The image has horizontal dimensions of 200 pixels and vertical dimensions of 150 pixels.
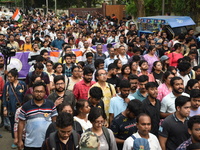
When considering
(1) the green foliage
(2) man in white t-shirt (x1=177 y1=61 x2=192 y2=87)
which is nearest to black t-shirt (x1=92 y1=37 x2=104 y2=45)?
(2) man in white t-shirt (x1=177 y1=61 x2=192 y2=87)

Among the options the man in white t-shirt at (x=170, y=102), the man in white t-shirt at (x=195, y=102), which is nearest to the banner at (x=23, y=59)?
the man in white t-shirt at (x=170, y=102)

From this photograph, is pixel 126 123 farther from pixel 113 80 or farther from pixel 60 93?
pixel 113 80

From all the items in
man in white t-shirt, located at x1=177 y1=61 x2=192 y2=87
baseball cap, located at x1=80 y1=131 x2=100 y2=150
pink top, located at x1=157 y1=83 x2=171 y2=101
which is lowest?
pink top, located at x1=157 y1=83 x2=171 y2=101

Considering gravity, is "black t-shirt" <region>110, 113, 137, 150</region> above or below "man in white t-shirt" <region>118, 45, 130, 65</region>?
below

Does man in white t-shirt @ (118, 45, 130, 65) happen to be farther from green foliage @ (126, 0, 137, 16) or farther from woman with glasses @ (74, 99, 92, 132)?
green foliage @ (126, 0, 137, 16)

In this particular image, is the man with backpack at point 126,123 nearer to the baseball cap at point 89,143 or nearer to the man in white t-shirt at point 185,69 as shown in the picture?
the baseball cap at point 89,143

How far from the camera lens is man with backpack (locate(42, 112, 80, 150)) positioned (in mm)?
4137

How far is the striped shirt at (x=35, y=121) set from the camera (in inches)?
210

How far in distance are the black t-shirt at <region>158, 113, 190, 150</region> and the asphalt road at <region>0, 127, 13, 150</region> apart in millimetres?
3864

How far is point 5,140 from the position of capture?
Result: 796 centimetres

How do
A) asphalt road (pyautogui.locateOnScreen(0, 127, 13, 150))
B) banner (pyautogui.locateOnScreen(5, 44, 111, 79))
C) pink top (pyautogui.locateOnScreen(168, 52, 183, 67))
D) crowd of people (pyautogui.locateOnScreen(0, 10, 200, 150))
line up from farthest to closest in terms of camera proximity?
banner (pyautogui.locateOnScreen(5, 44, 111, 79)) < pink top (pyautogui.locateOnScreen(168, 52, 183, 67)) < asphalt road (pyautogui.locateOnScreen(0, 127, 13, 150)) < crowd of people (pyautogui.locateOnScreen(0, 10, 200, 150))

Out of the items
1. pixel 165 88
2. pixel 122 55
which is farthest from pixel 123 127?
pixel 122 55

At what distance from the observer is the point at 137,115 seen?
502 cm

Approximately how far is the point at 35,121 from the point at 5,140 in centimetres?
296
